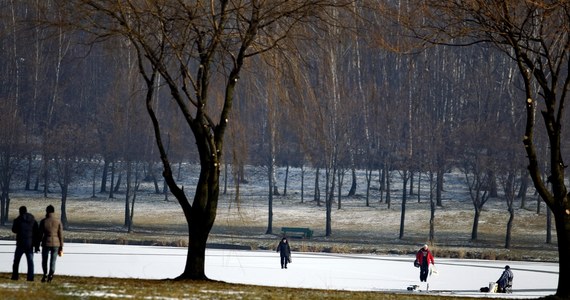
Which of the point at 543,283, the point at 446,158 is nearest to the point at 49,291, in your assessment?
the point at 543,283

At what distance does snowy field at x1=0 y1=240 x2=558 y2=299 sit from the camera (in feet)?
96.3

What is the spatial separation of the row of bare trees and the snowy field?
3938mm

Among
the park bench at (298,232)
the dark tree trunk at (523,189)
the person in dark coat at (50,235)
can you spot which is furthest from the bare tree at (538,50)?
the dark tree trunk at (523,189)

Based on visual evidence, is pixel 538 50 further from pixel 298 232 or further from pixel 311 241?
pixel 298 232

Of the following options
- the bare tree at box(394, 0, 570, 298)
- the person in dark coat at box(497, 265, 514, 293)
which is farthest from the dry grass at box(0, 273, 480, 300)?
the person in dark coat at box(497, 265, 514, 293)

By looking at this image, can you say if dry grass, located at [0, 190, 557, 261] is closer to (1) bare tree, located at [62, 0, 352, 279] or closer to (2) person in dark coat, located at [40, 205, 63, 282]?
(1) bare tree, located at [62, 0, 352, 279]

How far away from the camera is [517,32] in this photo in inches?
802

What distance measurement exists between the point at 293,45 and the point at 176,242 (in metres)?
33.3

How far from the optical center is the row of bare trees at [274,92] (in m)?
21.7

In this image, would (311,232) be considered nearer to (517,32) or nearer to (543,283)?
(543,283)

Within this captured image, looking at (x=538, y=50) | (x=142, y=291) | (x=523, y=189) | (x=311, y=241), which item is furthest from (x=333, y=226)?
(x=142, y=291)

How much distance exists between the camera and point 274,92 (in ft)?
75.4

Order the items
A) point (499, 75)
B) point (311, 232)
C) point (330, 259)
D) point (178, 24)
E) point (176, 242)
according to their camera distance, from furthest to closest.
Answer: point (499, 75) → point (311, 232) → point (176, 242) → point (330, 259) → point (178, 24)

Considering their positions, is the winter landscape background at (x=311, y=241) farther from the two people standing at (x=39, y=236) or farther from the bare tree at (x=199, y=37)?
the two people standing at (x=39, y=236)
